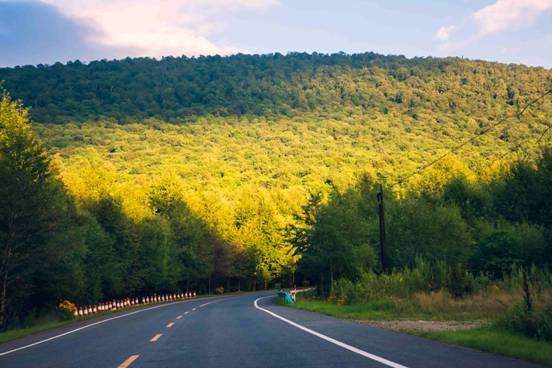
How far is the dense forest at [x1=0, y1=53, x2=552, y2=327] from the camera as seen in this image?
32.4 m

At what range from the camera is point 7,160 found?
101 feet

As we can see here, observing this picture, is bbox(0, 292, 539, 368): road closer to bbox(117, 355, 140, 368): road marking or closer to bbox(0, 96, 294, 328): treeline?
bbox(117, 355, 140, 368): road marking

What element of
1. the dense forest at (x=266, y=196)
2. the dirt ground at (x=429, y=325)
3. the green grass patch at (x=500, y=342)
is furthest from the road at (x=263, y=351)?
the dense forest at (x=266, y=196)

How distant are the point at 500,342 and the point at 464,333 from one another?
7.23 feet

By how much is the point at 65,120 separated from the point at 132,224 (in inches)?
5016

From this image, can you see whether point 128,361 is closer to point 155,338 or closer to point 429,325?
point 155,338

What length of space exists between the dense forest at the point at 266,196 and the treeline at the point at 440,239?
0.47 feet

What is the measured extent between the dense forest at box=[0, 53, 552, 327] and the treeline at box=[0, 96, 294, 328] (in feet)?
0.45

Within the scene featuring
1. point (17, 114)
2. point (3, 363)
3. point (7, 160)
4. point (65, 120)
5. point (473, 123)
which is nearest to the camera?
point (3, 363)

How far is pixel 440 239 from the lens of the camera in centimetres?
4988

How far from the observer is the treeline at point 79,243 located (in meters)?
31.2

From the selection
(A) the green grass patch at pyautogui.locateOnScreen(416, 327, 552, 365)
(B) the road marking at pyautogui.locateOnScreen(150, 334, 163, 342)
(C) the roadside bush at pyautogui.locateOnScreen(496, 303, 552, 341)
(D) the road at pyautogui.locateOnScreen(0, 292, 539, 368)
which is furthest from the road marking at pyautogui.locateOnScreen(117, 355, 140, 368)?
(C) the roadside bush at pyautogui.locateOnScreen(496, 303, 552, 341)

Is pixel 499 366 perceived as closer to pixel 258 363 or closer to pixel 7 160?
pixel 258 363

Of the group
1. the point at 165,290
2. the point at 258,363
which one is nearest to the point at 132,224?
the point at 165,290
